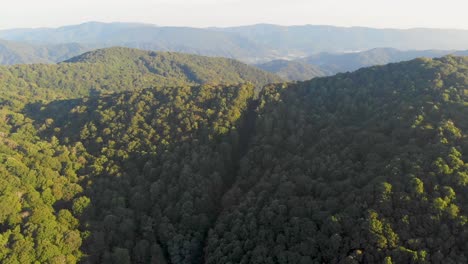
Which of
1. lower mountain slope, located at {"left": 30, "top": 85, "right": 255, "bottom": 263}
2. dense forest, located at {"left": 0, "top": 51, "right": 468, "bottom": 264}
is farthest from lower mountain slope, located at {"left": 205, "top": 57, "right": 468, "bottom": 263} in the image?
lower mountain slope, located at {"left": 30, "top": 85, "right": 255, "bottom": 263}

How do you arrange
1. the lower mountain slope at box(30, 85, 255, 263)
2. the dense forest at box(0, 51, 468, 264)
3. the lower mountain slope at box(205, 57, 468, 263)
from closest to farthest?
the lower mountain slope at box(205, 57, 468, 263), the dense forest at box(0, 51, 468, 264), the lower mountain slope at box(30, 85, 255, 263)

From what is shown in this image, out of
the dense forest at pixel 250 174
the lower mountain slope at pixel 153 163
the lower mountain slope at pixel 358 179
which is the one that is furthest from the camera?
the lower mountain slope at pixel 153 163

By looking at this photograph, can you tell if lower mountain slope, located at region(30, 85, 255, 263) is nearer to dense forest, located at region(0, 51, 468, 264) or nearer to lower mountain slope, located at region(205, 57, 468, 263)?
dense forest, located at region(0, 51, 468, 264)

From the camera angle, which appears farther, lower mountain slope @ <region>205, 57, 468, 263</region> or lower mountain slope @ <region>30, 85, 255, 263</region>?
lower mountain slope @ <region>30, 85, 255, 263</region>

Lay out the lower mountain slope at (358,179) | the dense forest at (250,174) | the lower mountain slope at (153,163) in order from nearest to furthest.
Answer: the lower mountain slope at (358,179)
the dense forest at (250,174)
the lower mountain slope at (153,163)

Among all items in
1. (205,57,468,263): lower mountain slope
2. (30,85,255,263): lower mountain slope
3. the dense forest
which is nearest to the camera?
(205,57,468,263): lower mountain slope

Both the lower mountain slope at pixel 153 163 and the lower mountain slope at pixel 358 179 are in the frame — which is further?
the lower mountain slope at pixel 153 163

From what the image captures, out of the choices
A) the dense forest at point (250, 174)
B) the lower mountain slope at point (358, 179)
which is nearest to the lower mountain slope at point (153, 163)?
the dense forest at point (250, 174)

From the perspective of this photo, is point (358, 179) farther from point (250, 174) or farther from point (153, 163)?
point (153, 163)

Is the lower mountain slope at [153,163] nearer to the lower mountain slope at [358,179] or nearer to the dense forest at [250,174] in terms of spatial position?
the dense forest at [250,174]
